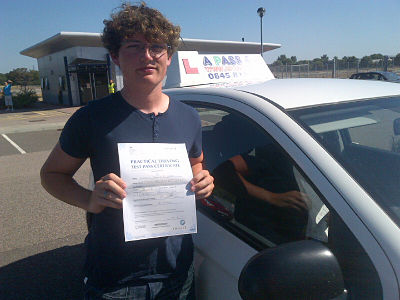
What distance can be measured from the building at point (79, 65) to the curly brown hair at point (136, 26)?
65.3ft

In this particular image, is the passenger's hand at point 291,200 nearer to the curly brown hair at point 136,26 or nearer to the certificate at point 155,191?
the certificate at point 155,191

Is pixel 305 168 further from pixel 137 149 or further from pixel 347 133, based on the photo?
pixel 347 133

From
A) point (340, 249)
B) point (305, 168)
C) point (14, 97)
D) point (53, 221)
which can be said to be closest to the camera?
point (340, 249)

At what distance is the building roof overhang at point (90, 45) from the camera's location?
21672 mm

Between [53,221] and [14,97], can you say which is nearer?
[53,221]

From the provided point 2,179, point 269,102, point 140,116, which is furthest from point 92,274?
point 2,179

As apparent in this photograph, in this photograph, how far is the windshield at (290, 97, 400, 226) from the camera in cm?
132

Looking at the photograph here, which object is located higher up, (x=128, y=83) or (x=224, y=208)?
(x=128, y=83)

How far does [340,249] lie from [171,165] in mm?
680

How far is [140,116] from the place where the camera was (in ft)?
4.77

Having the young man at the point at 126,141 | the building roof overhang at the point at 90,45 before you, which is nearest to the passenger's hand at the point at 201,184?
the young man at the point at 126,141

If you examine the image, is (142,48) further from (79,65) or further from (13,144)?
(79,65)

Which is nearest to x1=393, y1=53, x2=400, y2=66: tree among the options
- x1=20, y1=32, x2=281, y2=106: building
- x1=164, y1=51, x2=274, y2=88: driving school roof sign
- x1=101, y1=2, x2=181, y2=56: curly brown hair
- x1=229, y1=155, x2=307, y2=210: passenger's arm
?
x1=20, y1=32, x2=281, y2=106: building

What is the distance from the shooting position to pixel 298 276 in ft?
3.66
